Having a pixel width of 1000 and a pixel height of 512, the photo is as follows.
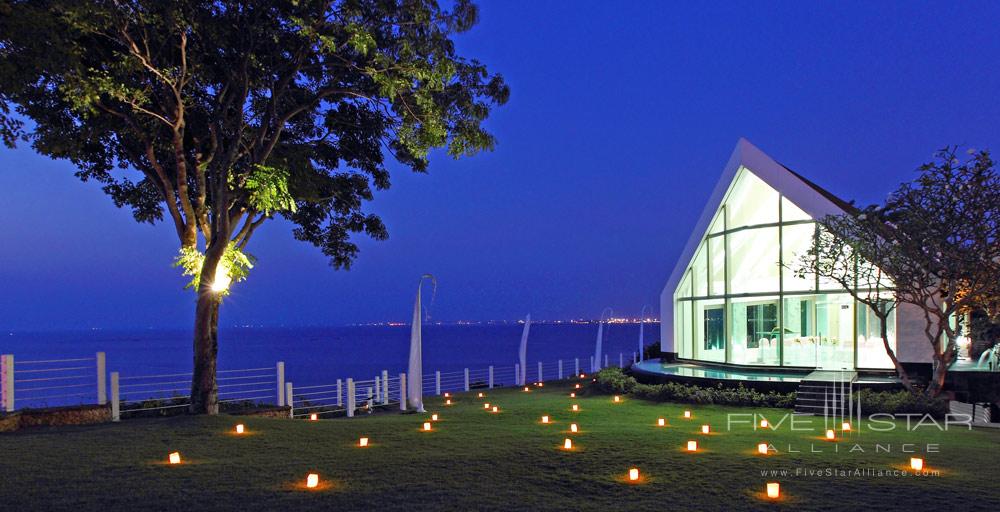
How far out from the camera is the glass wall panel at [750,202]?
16.8 metres

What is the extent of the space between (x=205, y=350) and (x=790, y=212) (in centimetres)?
1293

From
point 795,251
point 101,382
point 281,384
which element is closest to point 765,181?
point 795,251

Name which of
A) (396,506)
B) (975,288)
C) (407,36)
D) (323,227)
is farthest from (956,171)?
(323,227)

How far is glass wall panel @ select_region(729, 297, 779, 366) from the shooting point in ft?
55.4

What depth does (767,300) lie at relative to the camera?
16.9 meters

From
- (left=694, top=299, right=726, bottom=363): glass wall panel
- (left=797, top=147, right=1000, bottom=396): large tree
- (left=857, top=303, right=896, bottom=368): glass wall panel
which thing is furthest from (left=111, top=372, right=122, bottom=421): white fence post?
(left=857, top=303, right=896, bottom=368): glass wall panel

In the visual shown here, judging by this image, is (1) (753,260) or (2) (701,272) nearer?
(1) (753,260)

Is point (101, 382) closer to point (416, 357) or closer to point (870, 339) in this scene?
point (416, 357)

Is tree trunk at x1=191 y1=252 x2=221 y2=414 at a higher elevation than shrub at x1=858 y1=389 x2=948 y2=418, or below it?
higher

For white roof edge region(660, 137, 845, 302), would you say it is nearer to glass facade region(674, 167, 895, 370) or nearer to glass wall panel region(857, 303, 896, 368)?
glass facade region(674, 167, 895, 370)

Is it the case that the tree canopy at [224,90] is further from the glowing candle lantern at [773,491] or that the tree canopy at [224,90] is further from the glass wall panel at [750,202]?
the glass wall panel at [750,202]

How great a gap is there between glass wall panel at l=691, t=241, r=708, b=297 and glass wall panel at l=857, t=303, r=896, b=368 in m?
3.99

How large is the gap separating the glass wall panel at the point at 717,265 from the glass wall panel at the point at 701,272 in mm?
221

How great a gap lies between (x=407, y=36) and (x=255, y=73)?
2.41m
